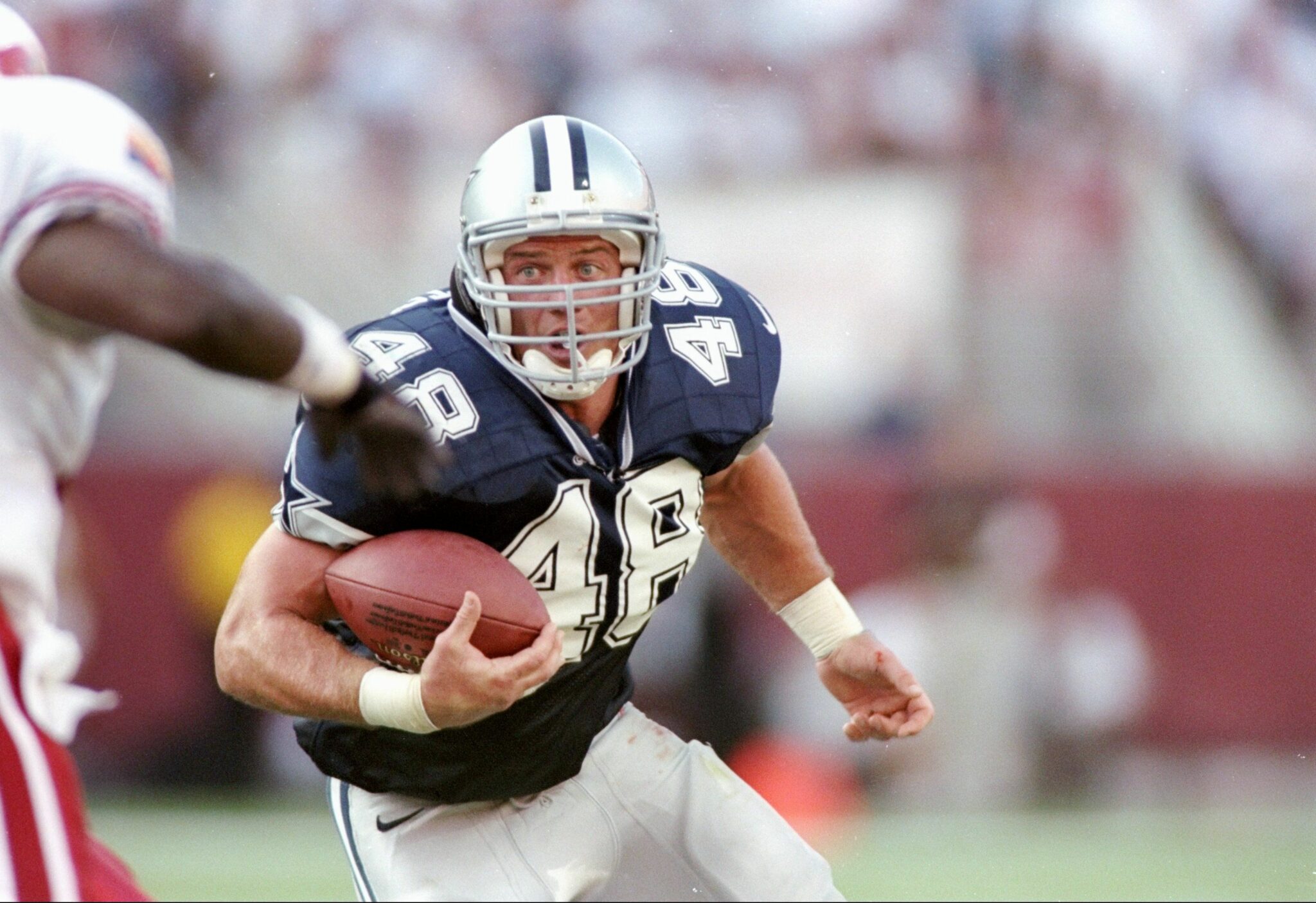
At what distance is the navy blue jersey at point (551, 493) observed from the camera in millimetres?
2680

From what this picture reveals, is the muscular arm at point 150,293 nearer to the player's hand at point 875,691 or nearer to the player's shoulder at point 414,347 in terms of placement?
the player's shoulder at point 414,347

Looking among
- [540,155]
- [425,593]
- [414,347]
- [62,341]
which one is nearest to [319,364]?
[62,341]

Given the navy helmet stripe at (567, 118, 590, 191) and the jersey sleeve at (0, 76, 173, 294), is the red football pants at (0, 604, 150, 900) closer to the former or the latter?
the jersey sleeve at (0, 76, 173, 294)

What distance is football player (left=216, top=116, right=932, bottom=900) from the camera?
8.68 ft

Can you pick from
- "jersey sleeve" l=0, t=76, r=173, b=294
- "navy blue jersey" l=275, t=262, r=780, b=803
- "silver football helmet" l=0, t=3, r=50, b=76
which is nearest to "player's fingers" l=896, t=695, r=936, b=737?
"navy blue jersey" l=275, t=262, r=780, b=803

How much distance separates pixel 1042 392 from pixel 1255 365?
1.06 m

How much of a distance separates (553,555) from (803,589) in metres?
0.67

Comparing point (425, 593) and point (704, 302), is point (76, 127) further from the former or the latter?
point (704, 302)

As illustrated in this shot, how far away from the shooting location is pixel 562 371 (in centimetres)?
275

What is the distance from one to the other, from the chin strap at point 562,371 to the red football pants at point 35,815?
96 centimetres

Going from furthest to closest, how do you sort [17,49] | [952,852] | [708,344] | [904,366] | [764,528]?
[904,366] < [952,852] < [764,528] < [708,344] < [17,49]

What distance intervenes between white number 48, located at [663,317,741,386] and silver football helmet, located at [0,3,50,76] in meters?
1.13

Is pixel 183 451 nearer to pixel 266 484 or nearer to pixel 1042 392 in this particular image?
pixel 266 484

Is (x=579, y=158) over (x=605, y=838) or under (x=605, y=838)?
over
